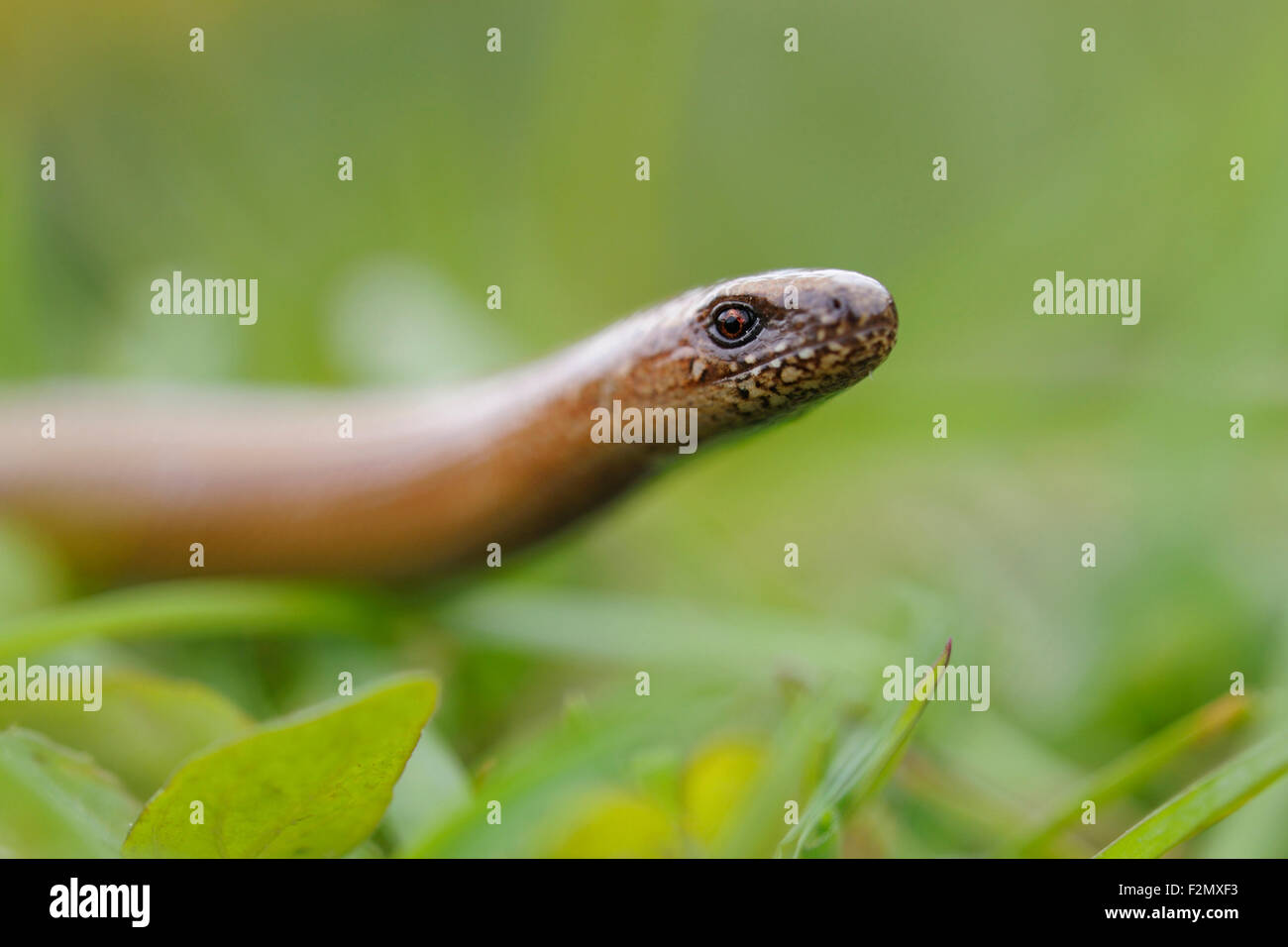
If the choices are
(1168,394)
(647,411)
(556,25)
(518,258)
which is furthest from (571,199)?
(647,411)

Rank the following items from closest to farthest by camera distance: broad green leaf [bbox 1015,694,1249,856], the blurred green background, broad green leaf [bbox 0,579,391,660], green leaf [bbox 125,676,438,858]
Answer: green leaf [bbox 125,676,438,858]
broad green leaf [bbox 1015,694,1249,856]
broad green leaf [bbox 0,579,391,660]
the blurred green background

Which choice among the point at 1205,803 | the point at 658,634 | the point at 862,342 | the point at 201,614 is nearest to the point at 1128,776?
the point at 1205,803

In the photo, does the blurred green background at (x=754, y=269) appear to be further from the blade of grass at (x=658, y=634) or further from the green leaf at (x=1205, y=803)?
the green leaf at (x=1205, y=803)

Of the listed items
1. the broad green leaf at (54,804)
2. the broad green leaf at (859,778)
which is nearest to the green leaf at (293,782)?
the broad green leaf at (54,804)

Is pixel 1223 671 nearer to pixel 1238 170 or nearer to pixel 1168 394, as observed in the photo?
pixel 1168 394

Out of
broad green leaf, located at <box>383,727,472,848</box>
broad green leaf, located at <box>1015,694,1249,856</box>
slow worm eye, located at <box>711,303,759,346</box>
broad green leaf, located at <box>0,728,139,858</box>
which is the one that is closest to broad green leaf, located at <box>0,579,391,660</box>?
broad green leaf, located at <box>0,728,139,858</box>

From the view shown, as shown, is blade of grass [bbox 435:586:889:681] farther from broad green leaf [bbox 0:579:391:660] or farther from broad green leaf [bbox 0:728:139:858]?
broad green leaf [bbox 0:728:139:858]

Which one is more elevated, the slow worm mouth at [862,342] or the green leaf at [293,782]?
the slow worm mouth at [862,342]
